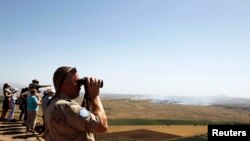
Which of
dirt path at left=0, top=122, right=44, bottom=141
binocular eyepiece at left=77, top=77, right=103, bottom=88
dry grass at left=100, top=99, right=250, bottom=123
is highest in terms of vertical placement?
binocular eyepiece at left=77, top=77, right=103, bottom=88

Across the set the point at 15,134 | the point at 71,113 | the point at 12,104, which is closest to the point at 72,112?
the point at 71,113

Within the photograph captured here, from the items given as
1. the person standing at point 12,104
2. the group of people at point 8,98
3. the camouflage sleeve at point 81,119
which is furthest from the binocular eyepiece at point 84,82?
the person standing at point 12,104

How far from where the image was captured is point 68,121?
260 cm

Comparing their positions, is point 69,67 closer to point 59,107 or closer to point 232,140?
point 59,107

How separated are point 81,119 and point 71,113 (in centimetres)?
12

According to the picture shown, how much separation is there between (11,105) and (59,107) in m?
13.3

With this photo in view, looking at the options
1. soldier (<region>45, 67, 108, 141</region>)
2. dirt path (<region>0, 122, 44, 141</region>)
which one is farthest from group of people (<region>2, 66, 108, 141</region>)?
dirt path (<region>0, 122, 44, 141</region>)

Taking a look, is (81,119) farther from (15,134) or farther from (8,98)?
(8,98)

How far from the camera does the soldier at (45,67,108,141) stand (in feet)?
8.42

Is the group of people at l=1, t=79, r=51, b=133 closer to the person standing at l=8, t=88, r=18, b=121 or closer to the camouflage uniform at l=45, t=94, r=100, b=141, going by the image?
the person standing at l=8, t=88, r=18, b=121

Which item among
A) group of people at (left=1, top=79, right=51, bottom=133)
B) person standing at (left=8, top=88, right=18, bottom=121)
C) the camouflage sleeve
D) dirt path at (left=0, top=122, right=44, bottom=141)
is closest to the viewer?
the camouflage sleeve

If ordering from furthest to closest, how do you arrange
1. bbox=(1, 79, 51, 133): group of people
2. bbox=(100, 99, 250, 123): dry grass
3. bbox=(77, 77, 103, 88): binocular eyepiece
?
1. bbox=(100, 99, 250, 123): dry grass
2. bbox=(1, 79, 51, 133): group of people
3. bbox=(77, 77, 103, 88): binocular eyepiece

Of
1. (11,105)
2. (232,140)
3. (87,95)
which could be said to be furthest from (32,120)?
(87,95)

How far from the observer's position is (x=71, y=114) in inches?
101
